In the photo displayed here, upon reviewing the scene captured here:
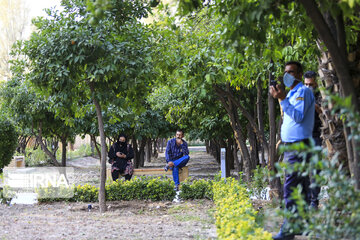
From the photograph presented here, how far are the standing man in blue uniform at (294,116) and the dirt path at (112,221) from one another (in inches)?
69.9

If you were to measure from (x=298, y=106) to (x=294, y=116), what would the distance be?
0.39 ft

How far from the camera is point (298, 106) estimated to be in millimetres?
4430

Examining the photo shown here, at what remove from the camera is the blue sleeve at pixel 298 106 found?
438 cm

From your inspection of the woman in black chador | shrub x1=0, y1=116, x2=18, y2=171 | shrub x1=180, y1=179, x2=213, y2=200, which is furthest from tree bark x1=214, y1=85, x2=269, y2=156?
shrub x1=0, y1=116, x2=18, y2=171

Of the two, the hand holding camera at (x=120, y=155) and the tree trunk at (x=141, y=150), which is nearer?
the hand holding camera at (x=120, y=155)

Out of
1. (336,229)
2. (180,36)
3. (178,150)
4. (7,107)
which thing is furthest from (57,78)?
(7,107)

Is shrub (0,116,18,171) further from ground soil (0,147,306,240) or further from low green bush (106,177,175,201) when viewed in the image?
low green bush (106,177,175,201)

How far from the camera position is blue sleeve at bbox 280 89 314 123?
4.38m

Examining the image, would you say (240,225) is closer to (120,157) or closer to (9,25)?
(120,157)

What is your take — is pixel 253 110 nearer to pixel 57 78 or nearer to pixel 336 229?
pixel 57 78

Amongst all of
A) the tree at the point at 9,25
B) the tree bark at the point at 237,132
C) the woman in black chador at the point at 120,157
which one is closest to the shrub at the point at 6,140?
the woman in black chador at the point at 120,157

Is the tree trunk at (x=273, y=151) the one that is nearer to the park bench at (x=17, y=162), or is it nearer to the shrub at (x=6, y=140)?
the shrub at (x=6, y=140)

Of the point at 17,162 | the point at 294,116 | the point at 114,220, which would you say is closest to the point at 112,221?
the point at 114,220

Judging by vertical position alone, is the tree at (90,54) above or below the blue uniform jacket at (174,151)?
above
